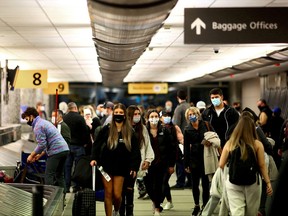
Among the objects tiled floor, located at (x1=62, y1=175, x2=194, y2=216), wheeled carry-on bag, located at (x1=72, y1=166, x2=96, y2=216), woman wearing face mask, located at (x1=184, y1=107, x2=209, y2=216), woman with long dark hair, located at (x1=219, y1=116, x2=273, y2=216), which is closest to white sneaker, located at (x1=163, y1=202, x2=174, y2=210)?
tiled floor, located at (x1=62, y1=175, x2=194, y2=216)

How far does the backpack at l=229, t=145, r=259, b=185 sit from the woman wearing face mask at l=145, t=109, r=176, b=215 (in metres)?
2.51

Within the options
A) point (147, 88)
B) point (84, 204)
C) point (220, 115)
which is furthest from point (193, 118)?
point (147, 88)

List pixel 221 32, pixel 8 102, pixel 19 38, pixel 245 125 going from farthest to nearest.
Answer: pixel 8 102
pixel 19 38
pixel 221 32
pixel 245 125

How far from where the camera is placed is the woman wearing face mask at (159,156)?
8953 mm

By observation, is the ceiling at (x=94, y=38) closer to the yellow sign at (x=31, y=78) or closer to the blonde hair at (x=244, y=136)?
the yellow sign at (x=31, y=78)

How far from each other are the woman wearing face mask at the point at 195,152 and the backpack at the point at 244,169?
2.10 meters

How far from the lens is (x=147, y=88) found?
108 ft

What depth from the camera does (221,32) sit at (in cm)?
743

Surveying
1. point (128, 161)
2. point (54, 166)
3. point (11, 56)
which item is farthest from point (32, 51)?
point (128, 161)

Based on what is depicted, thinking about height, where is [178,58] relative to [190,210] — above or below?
above

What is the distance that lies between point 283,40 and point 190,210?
354 centimetres

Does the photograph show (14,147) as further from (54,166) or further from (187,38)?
(187,38)

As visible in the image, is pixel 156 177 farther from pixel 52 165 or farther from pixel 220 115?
pixel 52 165

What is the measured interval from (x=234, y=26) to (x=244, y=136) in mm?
1664
